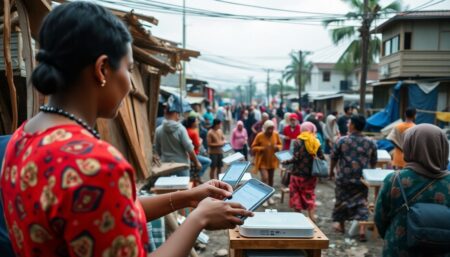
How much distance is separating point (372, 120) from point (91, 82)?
1524 centimetres

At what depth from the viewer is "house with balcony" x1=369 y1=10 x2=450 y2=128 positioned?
15.2 meters

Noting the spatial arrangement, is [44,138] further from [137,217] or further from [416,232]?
[416,232]

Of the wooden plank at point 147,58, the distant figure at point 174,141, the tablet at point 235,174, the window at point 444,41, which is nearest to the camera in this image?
the tablet at point 235,174

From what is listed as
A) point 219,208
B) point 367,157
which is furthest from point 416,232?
point 367,157

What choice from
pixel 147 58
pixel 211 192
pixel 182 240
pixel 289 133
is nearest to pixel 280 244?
pixel 211 192

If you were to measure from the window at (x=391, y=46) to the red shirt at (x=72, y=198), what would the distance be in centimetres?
1986

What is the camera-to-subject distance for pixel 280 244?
2.13m

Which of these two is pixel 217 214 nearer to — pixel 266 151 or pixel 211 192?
pixel 211 192

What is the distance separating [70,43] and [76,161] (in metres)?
0.31

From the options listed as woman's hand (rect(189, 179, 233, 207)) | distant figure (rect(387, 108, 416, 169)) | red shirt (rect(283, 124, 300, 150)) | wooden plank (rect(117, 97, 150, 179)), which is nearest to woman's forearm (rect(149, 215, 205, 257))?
woman's hand (rect(189, 179, 233, 207))

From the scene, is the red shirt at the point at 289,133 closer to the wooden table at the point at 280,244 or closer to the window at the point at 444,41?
the wooden table at the point at 280,244

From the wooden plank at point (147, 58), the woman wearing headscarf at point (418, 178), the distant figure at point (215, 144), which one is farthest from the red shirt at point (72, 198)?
the distant figure at point (215, 144)

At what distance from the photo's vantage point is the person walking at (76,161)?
84 cm

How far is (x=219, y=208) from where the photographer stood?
1.27m
